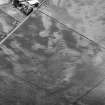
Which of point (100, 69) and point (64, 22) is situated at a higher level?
point (64, 22)

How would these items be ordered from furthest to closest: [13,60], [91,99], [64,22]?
[64,22], [13,60], [91,99]

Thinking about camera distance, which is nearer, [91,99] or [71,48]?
[91,99]

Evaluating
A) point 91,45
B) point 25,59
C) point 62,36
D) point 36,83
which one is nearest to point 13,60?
point 25,59

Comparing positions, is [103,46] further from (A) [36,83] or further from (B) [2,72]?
(B) [2,72]

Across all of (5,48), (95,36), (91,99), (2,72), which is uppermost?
(95,36)

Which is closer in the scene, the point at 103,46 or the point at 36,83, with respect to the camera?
the point at 36,83

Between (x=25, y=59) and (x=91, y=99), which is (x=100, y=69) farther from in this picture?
(x=25, y=59)

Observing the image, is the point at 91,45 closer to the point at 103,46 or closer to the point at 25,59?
the point at 103,46

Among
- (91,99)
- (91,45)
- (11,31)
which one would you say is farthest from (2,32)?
(91,99)

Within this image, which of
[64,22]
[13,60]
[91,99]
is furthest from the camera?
[64,22]

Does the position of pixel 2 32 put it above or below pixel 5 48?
above
